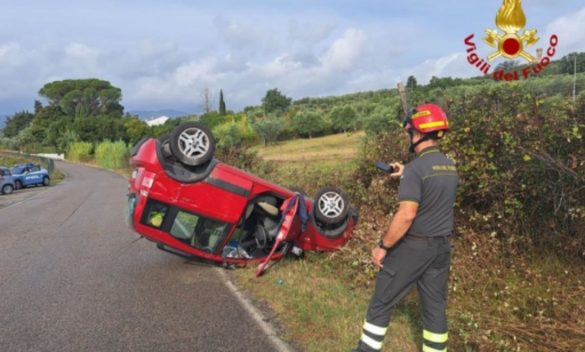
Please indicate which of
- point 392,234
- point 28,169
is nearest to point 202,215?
point 392,234

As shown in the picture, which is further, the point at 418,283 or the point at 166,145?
the point at 166,145

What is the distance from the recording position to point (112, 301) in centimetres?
597

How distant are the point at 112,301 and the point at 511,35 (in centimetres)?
604

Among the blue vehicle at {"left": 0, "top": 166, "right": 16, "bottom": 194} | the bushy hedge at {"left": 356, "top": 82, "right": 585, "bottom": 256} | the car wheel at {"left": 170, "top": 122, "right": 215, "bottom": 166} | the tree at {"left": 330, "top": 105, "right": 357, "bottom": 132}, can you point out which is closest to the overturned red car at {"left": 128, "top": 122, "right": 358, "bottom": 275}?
the car wheel at {"left": 170, "top": 122, "right": 215, "bottom": 166}

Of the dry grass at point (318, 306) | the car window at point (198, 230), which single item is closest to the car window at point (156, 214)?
the car window at point (198, 230)

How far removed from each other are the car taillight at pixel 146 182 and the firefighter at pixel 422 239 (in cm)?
354

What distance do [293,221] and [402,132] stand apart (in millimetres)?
2606

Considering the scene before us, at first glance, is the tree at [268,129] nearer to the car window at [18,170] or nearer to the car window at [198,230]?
the car window at [18,170]

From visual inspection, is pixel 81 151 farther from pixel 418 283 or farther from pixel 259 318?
pixel 418 283

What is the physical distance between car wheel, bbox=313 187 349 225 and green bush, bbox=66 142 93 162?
6803 centimetres

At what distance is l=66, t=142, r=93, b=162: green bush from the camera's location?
69.8 meters

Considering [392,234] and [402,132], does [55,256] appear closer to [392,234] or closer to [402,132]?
[402,132]

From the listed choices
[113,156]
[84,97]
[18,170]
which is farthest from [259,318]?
[84,97]

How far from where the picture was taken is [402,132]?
806 centimetres
